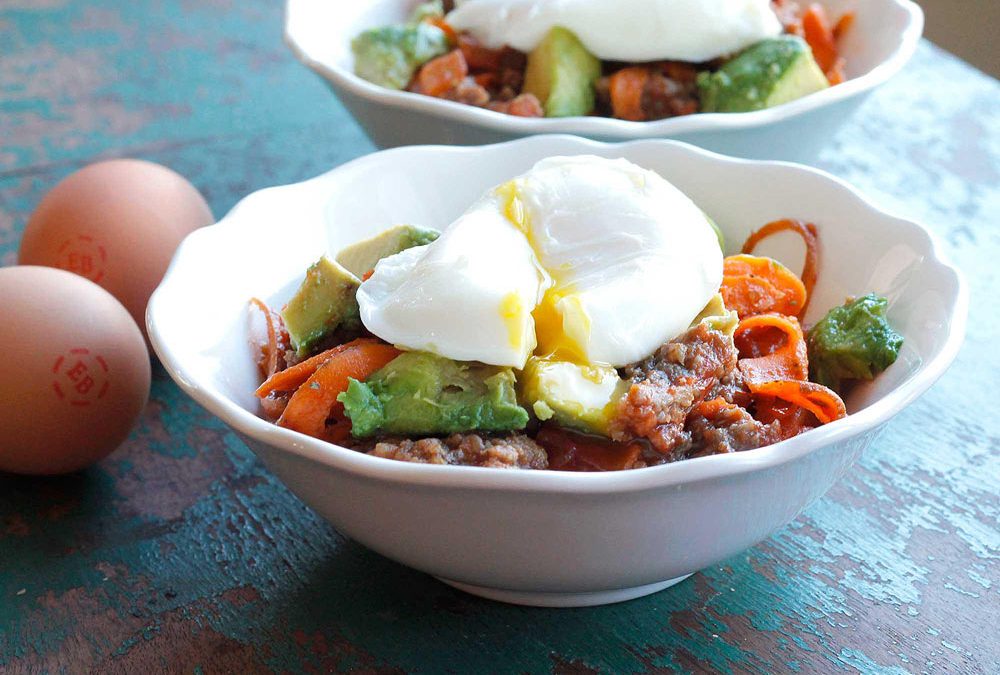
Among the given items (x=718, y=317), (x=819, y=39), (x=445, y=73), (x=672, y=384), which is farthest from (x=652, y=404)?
(x=819, y=39)

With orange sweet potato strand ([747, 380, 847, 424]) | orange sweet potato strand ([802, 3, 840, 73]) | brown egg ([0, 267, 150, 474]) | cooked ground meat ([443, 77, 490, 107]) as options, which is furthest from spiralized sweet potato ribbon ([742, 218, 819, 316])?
brown egg ([0, 267, 150, 474])

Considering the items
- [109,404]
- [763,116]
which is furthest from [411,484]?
[763,116]

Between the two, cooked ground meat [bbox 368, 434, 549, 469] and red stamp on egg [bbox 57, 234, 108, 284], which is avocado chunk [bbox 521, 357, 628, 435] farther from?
red stamp on egg [bbox 57, 234, 108, 284]

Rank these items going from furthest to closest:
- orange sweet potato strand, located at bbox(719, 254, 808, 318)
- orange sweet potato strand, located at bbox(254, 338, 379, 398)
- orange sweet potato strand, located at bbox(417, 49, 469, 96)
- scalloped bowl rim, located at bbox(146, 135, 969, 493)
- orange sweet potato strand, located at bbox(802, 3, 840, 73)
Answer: orange sweet potato strand, located at bbox(802, 3, 840, 73)
orange sweet potato strand, located at bbox(417, 49, 469, 96)
orange sweet potato strand, located at bbox(719, 254, 808, 318)
orange sweet potato strand, located at bbox(254, 338, 379, 398)
scalloped bowl rim, located at bbox(146, 135, 969, 493)

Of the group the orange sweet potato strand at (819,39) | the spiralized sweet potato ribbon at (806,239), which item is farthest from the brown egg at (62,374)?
the orange sweet potato strand at (819,39)

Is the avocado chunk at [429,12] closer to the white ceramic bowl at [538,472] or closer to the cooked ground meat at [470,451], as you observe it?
the white ceramic bowl at [538,472]

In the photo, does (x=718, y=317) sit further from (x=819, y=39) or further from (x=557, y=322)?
(x=819, y=39)

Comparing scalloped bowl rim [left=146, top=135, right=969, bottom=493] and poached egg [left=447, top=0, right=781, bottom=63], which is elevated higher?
poached egg [left=447, top=0, right=781, bottom=63]
